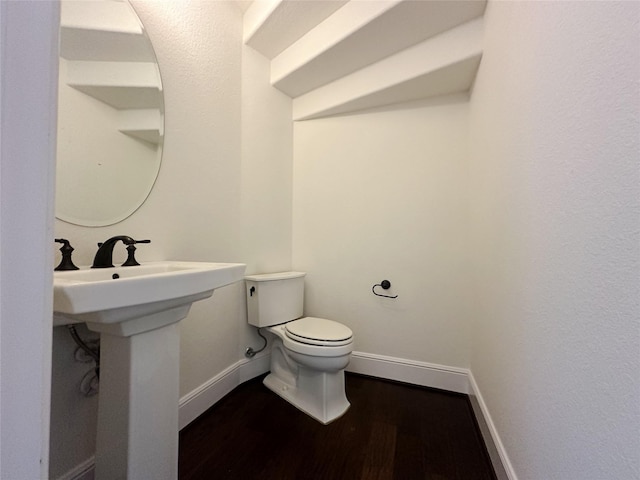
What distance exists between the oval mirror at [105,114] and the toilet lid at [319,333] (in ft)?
3.28

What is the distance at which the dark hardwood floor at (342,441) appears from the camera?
1.01 m

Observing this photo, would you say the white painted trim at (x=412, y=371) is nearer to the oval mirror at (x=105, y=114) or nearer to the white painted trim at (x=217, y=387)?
the white painted trim at (x=217, y=387)

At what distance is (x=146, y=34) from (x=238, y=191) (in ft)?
2.68

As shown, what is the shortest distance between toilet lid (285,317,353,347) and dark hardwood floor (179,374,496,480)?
386mm

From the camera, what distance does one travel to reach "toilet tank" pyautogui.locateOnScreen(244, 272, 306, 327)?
161cm

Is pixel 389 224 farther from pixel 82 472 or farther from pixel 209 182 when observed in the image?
pixel 82 472

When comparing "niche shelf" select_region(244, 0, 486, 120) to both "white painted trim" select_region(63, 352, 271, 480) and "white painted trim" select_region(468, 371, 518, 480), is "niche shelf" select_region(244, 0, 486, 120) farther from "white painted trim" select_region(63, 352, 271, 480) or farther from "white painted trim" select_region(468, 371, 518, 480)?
"white painted trim" select_region(63, 352, 271, 480)

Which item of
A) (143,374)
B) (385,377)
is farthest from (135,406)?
(385,377)

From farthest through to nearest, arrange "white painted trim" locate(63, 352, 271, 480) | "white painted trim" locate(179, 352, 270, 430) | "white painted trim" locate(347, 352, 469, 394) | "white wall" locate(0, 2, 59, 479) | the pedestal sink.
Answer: "white painted trim" locate(347, 352, 469, 394) < "white painted trim" locate(179, 352, 270, 430) < "white painted trim" locate(63, 352, 271, 480) < the pedestal sink < "white wall" locate(0, 2, 59, 479)

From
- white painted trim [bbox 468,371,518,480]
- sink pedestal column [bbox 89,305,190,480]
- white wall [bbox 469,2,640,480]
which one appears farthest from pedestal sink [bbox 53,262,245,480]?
white painted trim [bbox 468,371,518,480]

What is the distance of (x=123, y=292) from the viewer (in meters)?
0.58

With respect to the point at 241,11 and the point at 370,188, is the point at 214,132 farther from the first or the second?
the point at 370,188

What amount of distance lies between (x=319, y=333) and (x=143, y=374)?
0.84 metres

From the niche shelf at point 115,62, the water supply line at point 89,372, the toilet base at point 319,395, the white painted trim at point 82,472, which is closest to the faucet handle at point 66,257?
the water supply line at point 89,372
